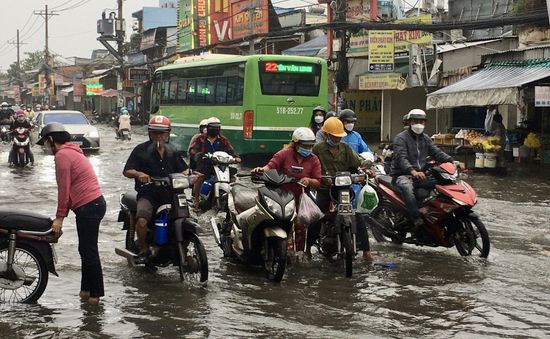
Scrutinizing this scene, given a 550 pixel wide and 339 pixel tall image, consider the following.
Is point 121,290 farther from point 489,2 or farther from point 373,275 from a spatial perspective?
point 489,2

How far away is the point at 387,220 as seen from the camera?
9.87 meters

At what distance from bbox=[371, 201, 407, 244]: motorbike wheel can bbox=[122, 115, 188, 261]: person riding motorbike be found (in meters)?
3.05

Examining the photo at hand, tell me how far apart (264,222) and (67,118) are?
21.6 meters

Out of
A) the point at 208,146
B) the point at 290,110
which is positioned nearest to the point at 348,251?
the point at 208,146

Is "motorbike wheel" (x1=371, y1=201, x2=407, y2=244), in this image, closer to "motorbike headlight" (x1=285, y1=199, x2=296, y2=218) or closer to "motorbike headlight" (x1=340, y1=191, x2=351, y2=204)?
"motorbike headlight" (x1=340, y1=191, x2=351, y2=204)

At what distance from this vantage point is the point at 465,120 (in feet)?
89.1

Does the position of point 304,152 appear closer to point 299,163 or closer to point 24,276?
point 299,163

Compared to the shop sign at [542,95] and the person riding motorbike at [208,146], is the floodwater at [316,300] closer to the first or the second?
the person riding motorbike at [208,146]

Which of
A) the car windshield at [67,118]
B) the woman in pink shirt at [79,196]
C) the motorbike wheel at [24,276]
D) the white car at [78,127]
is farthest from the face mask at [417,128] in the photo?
the car windshield at [67,118]

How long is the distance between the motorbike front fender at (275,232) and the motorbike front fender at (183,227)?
0.68m

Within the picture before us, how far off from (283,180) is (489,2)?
76.3 ft

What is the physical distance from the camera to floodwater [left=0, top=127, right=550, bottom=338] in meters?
6.05

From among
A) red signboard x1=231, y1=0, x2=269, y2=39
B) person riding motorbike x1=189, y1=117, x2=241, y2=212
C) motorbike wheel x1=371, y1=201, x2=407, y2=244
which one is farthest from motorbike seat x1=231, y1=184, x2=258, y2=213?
red signboard x1=231, y1=0, x2=269, y2=39

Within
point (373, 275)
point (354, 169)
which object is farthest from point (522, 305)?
point (354, 169)
